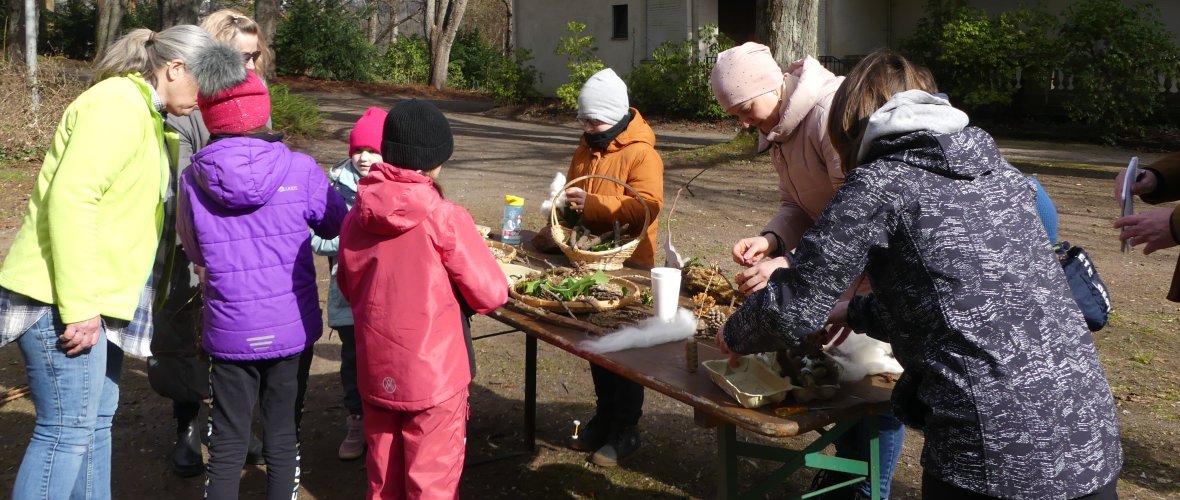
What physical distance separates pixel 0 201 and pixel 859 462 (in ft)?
31.1

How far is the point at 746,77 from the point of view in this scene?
3102 mm

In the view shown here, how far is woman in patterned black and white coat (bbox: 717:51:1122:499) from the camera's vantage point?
1.92 metres

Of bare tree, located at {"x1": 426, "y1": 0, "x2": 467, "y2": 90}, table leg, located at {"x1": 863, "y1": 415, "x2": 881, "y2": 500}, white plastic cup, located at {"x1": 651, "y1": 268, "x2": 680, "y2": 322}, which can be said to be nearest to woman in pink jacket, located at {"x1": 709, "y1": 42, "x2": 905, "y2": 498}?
white plastic cup, located at {"x1": 651, "y1": 268, "x2": 680, "y2": 322}

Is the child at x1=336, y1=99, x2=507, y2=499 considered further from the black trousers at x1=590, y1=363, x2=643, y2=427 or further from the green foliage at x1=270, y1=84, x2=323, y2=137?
the green foliage at x1=270, y1=84, x2=323, y2=137

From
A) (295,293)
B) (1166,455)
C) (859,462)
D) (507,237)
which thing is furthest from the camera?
(507,237)

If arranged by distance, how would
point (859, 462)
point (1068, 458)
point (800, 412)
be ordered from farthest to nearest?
point (859, 462) < point (800, 412) < point (1068, 458)

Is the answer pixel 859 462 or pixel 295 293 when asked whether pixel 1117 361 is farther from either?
pixel 295 293

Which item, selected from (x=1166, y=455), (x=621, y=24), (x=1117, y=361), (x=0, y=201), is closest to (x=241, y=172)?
(x=1166, y=455)

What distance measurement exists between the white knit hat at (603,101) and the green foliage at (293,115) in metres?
11.2

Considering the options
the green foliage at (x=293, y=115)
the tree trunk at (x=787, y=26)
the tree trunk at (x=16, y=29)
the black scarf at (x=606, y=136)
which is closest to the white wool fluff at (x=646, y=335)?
the black scarf at (x=606, y=136)

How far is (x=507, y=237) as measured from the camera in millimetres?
4309

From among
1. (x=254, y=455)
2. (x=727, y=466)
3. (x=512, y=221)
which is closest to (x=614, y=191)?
(x=512, y=221)

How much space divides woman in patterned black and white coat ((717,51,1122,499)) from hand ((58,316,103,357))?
2076 millimetres

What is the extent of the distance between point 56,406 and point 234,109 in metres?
1.05
